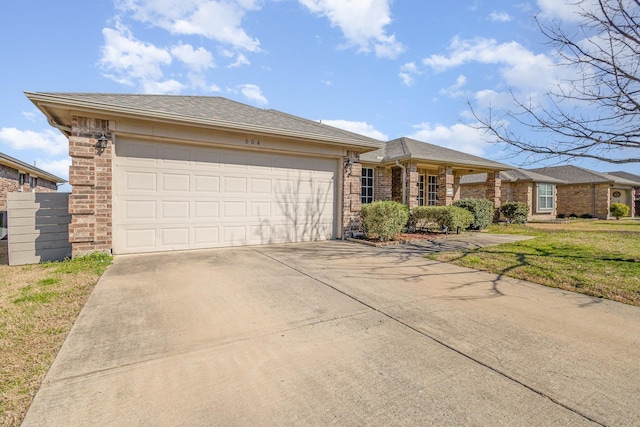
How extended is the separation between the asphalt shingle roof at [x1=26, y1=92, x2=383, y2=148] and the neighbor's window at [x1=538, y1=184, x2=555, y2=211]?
1735cm

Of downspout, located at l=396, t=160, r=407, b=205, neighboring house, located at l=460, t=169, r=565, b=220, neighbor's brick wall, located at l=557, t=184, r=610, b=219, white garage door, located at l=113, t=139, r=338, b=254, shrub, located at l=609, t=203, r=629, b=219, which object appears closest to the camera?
white garage door, located at l=113, t=139, r=338, b=254

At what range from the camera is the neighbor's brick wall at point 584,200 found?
22422 millimetres

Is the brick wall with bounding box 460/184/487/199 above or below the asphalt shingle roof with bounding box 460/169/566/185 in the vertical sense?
below


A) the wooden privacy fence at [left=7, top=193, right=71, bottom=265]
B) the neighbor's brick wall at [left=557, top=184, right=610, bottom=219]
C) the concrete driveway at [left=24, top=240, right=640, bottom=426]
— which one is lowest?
the concrete driveway at [left=24, top=240, right=640, bottom=426]

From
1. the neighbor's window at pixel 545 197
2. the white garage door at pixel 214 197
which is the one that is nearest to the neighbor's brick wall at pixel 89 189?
the white garage door at pixel 214 197

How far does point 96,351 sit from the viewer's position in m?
2.61

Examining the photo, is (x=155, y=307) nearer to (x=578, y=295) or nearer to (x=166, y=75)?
(x=578, y=295)

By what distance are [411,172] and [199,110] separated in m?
8.41

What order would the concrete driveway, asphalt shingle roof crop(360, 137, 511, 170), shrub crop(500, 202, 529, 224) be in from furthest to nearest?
shrub crop(500, 202, 529, 224) → asphalt shingle roof crop(360, 137, 511, 170) → the concrete driveway

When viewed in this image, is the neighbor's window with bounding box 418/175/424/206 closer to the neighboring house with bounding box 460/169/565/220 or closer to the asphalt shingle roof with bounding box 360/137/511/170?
the asphalt shingle roof with bounding box 360/137/511/170

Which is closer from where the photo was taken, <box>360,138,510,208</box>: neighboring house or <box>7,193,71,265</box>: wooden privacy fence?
<box>7,193,71,265</box>: wooden privacy fence

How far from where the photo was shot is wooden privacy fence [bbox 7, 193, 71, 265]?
6.13 m

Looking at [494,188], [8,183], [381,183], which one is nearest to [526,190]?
[494,188]

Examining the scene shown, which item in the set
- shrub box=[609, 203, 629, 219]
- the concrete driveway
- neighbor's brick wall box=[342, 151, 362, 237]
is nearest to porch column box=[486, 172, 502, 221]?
neighbor's brick wall box=[342, 151, 362, 237]
